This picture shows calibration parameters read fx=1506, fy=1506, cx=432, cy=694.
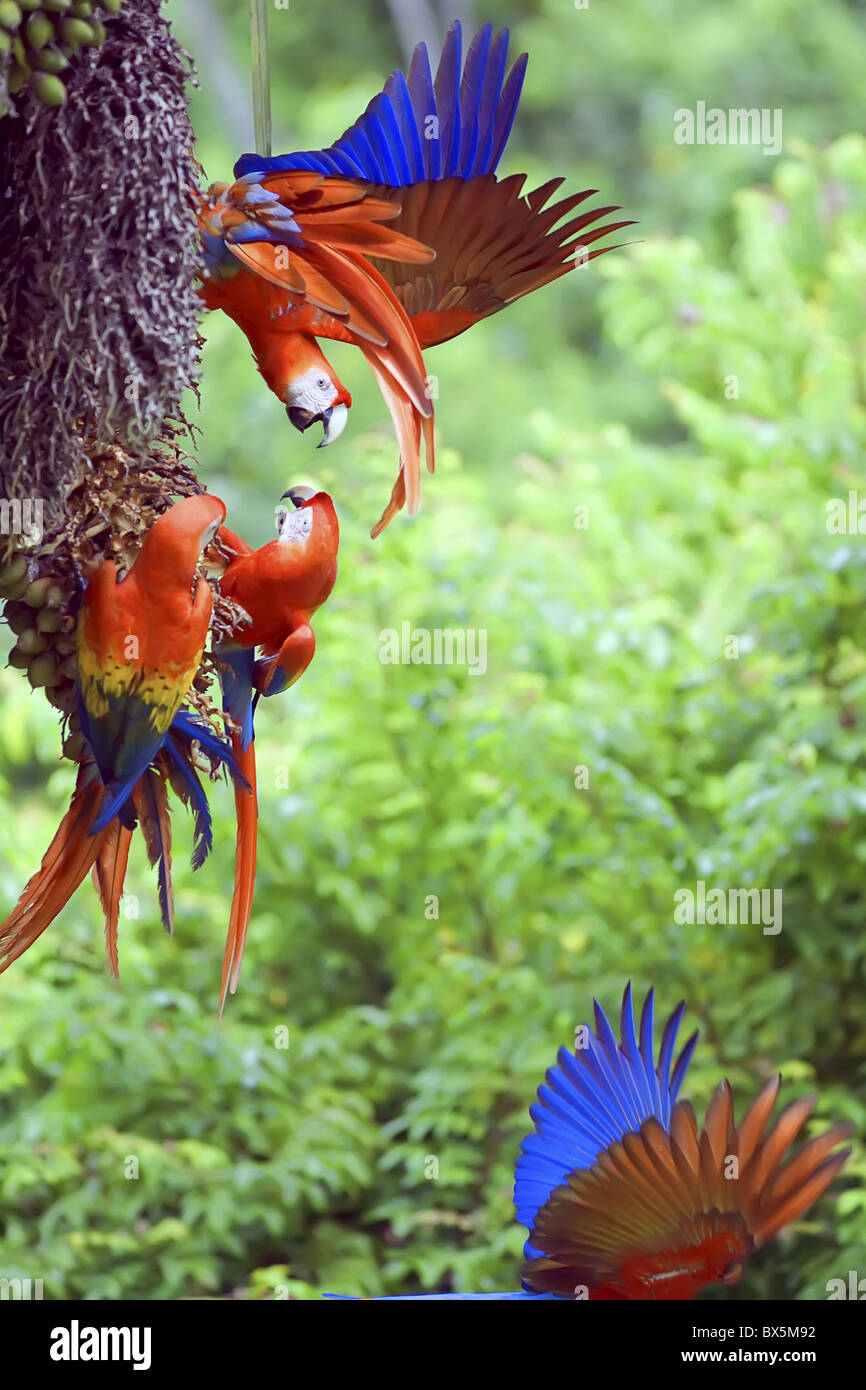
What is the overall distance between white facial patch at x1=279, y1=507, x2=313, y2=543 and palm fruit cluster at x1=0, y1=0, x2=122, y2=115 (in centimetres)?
29

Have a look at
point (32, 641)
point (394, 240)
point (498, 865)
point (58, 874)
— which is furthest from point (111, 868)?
point (498, 865)

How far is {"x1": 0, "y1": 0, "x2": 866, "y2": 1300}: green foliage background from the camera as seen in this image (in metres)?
2.00

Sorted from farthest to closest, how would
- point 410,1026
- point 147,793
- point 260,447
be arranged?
point 260,447 → point 410,1026 → point 147,793

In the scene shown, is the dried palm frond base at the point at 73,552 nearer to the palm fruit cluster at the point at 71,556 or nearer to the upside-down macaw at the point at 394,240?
the palm fruit cluster at the point at 71,556

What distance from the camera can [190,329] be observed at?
0.88m

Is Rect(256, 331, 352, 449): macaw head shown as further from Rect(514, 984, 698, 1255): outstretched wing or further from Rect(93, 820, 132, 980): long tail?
Rect(514, 984, 698, 1255): outstretched wing

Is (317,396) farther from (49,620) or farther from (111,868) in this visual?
(111,868)

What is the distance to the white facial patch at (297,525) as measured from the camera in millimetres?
964

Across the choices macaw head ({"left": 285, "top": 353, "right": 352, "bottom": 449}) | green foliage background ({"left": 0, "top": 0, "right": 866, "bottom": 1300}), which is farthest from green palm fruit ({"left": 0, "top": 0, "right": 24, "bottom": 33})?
green foliage background ({"left": 0, "top": 0, "right": 866, "bottom": 1300})

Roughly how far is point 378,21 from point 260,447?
4.73ft

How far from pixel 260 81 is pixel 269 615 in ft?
1.21

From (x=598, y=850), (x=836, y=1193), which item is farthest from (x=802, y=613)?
(x=836, y=1193)

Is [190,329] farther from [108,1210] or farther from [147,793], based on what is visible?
[108,1210]
